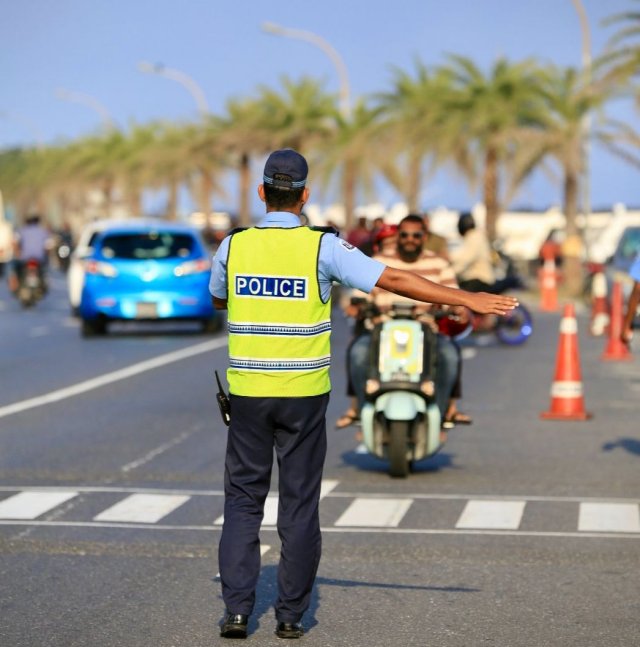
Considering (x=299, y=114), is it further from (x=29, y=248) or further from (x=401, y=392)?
(x=401, y=392)

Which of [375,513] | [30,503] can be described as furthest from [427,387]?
[30,503]

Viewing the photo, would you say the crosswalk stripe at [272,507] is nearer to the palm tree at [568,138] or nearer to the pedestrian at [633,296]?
the pedestrian at [633,296]

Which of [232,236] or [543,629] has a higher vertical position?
[232,236]

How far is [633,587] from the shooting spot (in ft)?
27.2

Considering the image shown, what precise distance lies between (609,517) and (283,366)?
3915 mm

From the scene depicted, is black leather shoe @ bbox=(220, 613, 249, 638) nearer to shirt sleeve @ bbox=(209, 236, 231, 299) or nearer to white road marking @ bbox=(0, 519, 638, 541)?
shirt sleeve @ bbox=(209, 236, 231, 299)

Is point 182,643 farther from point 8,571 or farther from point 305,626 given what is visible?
point 8,571

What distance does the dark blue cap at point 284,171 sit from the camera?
23.3 feet

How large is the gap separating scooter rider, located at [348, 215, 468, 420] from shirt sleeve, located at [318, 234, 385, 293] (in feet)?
17.6

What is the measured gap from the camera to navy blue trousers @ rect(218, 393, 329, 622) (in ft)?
23.0

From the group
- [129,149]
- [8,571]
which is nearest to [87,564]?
[8,571]

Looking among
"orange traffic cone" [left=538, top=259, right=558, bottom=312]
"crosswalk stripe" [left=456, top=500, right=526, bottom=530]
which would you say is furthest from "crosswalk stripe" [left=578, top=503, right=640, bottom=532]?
"orange traffic cone" [left=538, top=259, right=558, bottom=312]

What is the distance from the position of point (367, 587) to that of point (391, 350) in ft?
13.0

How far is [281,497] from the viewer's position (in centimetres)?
712
